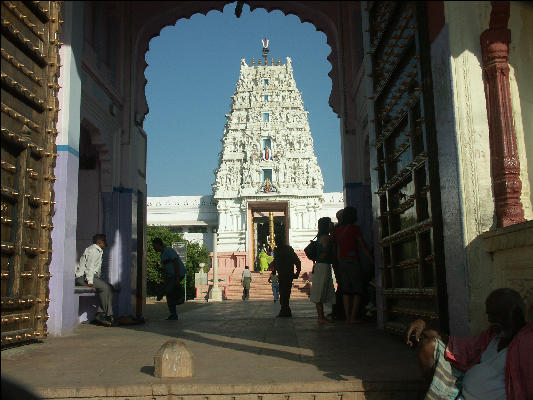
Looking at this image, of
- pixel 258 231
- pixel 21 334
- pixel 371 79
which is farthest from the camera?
pixel 258 231

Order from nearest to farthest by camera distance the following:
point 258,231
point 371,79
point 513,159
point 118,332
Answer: point 513,159 → point 371,79 → point 118,332 → point 258,231

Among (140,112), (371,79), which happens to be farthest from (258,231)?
(371,79)

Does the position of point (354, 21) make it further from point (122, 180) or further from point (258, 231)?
point (258, 231)

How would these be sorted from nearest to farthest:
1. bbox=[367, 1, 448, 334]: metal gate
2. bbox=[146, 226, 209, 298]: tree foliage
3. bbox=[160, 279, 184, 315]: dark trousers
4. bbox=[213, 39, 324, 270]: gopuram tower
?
bbox=[367, 1, 448, 334]: metal gate → bbox=[160, 279, 184, 315]: dark trousers → bbox=[146, 226, 209, 298]: tree foliage → bbox=[213, 39, 324, 270]: gopuram tower

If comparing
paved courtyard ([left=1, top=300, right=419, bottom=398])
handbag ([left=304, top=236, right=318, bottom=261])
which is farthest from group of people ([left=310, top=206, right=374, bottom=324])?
paved courtyard ([left=1, top=300, right=419, bottom=398])

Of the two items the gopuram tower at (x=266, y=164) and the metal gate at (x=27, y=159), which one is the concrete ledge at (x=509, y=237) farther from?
the gopuram tower at (x=266, y=164)

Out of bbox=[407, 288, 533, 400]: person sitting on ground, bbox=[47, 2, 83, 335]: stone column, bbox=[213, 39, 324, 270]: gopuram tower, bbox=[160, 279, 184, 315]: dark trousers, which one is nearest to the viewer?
bbox=[407, 288, 533, 400]: person sitting on ground

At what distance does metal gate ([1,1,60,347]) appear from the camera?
14.5 feet

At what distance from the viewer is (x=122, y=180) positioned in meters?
8.77

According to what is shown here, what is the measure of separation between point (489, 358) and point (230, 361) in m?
1.87

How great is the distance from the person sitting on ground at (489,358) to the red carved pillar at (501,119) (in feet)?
2.71

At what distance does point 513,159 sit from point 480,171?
198 mm

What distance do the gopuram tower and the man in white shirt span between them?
29.2 metres

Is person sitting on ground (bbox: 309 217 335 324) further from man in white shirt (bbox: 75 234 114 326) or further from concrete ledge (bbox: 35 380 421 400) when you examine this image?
concrete ledge (bbox: 35 380 421 400)
